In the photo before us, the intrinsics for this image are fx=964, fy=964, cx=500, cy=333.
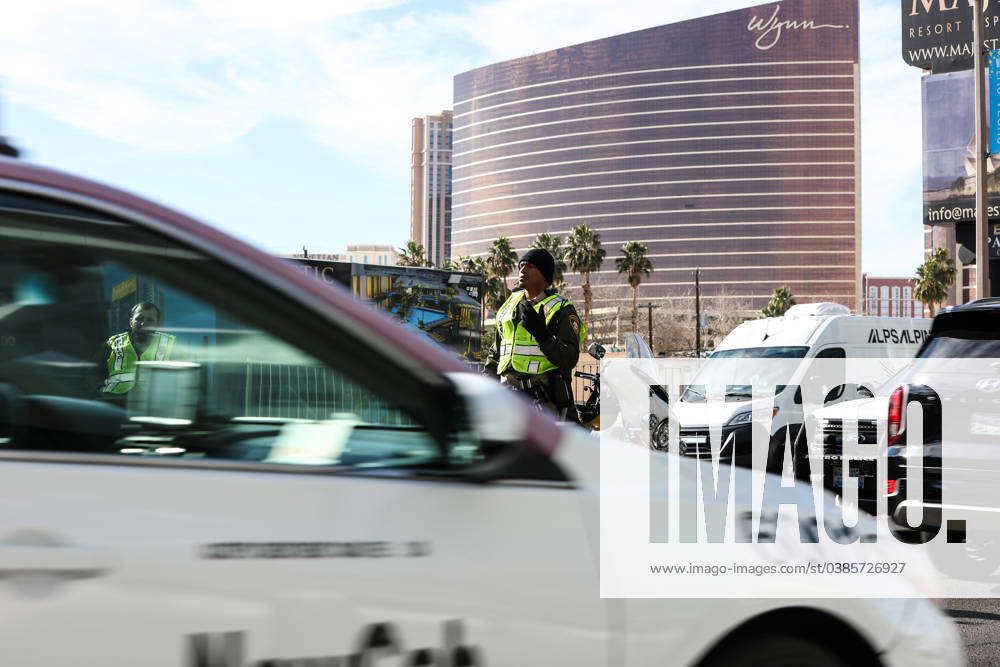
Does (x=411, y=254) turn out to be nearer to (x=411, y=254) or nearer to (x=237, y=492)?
(x=411, y=254)

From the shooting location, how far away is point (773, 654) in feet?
6.86

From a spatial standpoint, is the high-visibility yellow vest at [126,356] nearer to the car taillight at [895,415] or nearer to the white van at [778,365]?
the car taillight at [895,415]

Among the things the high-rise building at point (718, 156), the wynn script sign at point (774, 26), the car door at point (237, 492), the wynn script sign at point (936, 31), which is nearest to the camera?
the car door at point (237, 492)

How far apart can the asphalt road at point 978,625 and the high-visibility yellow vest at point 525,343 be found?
2.67 m

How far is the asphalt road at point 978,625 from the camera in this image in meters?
4.21

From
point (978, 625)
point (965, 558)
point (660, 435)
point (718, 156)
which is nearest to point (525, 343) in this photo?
point (978, 625)

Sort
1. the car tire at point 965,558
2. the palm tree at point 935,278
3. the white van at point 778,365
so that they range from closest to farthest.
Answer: the car tire at point 965,558 < the white van at point 778,365 < the palm tree at point 935,278

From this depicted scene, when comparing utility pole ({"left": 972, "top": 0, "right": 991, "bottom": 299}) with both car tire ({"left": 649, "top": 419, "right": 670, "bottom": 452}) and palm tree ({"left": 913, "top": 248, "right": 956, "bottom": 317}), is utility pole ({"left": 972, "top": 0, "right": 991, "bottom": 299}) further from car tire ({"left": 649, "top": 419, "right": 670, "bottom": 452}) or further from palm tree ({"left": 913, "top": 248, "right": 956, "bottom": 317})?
palm tree ({"left": 913, "top": 248, "right": 956, "bottom": 317})

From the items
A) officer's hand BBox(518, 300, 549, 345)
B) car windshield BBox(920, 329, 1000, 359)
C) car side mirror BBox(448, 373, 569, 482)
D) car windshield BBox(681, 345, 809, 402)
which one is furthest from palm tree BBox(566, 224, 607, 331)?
car side mirror BBox(448, 373, 569, 482)

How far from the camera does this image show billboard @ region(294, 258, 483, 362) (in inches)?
1211

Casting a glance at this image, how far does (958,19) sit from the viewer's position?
4456cm

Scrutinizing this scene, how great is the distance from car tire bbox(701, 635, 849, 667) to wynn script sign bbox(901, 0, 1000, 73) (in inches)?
1908

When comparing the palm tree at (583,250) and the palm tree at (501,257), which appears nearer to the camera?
the palm tree at (501,257)

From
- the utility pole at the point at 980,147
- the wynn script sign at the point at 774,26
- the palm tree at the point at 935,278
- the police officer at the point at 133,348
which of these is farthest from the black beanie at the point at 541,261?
the wynn script sign at the point at 774,26
